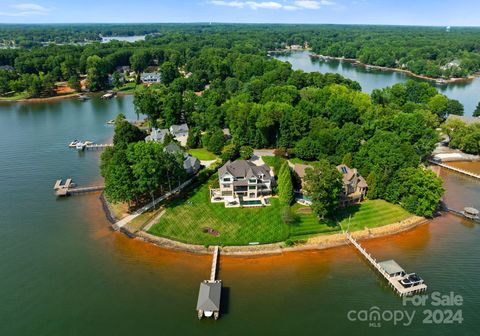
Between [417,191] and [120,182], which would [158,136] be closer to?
[120,182]

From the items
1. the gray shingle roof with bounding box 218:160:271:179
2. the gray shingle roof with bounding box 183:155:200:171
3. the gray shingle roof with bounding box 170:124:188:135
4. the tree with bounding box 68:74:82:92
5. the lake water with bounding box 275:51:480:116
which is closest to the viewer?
the gray shingle roof with bounding box 218:160:271:179

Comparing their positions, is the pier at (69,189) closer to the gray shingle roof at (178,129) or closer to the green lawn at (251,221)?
the green lawn at (251,221)

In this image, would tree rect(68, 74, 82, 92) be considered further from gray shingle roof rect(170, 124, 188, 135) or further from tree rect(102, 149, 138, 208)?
tree rect(102, 149, 138, 208)

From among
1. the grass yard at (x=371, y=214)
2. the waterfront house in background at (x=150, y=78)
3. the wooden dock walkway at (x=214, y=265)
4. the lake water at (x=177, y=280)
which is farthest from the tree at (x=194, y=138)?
the waterfront house in background at (x=150, y=78)

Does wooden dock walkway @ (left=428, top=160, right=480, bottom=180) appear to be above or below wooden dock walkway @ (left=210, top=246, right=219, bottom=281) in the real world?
above

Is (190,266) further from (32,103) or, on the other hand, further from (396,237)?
(32,103)

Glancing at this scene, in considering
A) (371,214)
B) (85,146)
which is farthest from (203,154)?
(371,214)

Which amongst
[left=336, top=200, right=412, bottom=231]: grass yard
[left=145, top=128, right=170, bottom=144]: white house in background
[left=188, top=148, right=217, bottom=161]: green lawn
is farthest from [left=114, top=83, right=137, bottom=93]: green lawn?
[left=336, top=200, right=412, bottom=231]: grass yard
